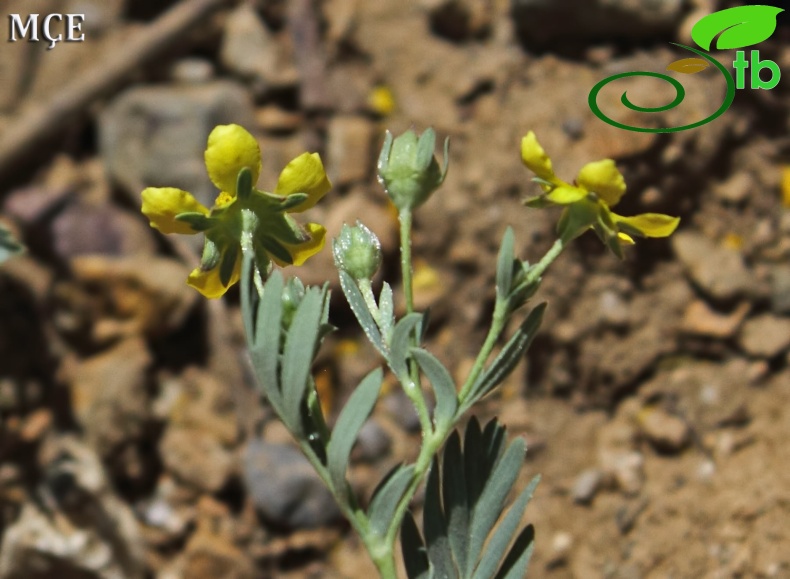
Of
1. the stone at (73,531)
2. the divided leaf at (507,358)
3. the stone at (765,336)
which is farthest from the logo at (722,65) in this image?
the stone at (73,531)

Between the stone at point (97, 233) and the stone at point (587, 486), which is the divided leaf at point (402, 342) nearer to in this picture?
the stone at point (587, 486)

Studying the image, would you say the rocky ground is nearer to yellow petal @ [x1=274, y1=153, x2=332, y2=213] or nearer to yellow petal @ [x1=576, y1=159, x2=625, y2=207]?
yellow petal @ [x1=576, y1=159, x2=625, y2=207]

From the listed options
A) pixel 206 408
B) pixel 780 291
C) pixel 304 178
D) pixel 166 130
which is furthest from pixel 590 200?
pixel 166 130

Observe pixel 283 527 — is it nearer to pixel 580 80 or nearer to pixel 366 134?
pixel 366 134

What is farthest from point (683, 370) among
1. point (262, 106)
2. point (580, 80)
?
point (262, 106)

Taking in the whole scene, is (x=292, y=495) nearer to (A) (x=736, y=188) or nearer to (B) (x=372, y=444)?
(B) (x=372, y=444)

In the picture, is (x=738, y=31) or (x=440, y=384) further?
(x=738, y=31)
